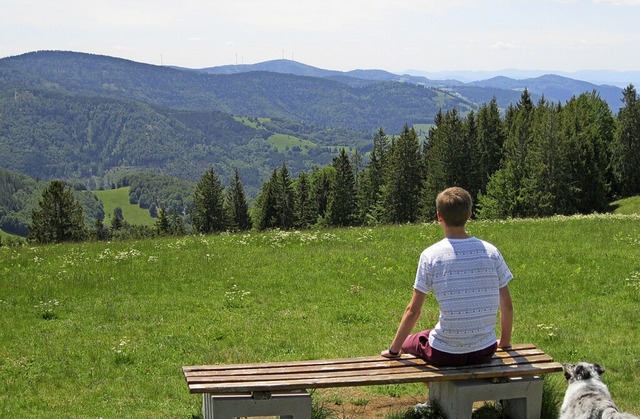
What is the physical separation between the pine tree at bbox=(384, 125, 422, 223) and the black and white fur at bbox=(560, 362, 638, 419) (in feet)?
255

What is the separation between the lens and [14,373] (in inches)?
416

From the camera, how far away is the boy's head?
687cm

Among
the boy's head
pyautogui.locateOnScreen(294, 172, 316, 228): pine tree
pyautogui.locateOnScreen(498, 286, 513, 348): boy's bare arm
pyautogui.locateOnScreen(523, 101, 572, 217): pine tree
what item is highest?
the boy's head

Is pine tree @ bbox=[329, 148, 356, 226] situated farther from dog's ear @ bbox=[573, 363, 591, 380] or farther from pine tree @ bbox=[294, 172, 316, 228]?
dog's ear @ bbox=[573, 363, 591, 380]

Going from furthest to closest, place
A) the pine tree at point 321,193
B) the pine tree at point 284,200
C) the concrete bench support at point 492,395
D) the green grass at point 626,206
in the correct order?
the pine tree at point 321,193
the pine tree at point 284,200
the green grass at point 626,206
the concrete bench support at point 492,395

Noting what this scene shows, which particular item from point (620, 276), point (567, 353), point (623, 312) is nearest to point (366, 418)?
point (567, 353)

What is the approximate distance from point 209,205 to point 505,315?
85.0 meters

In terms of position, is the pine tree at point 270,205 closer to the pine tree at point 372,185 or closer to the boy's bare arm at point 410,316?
the pine tree at point 372,185

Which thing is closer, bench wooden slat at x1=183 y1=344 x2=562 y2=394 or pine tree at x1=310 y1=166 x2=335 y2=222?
bench wooden slat at x1=183 y1=344 x2=562 y2=394

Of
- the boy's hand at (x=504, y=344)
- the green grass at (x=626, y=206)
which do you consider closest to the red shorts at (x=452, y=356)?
the boy's hand at (x=504, y=344)

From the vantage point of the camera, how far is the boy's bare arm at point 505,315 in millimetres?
7367

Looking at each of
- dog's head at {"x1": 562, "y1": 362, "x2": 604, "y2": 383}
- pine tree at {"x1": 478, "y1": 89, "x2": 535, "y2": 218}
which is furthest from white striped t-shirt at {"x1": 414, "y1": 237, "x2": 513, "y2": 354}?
pine tree at {"x1": 478, "y1": 89, "x2": 535, "y2": 218}

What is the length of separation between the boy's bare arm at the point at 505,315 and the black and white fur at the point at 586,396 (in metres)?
0.87

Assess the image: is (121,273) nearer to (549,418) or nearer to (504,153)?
(549,418)
